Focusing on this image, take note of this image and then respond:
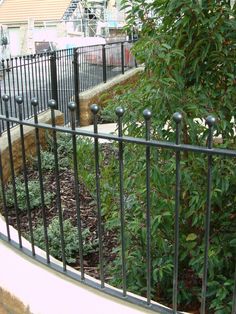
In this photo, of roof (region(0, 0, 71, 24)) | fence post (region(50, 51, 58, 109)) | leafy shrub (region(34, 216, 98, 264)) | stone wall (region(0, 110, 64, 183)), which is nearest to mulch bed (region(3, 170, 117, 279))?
leafy shrub (region(34, 216, 98, 264))

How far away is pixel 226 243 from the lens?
2.67m

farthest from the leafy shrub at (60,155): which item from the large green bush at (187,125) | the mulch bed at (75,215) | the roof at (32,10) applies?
the roof at (32,10)

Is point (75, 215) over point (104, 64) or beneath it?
beneath

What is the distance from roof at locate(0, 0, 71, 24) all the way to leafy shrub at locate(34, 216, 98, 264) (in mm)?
34410

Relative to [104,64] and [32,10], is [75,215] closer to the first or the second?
[104,64]

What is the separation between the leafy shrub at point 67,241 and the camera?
375cm

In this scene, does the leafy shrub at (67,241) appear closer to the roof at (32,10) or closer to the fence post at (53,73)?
the fence post at (53,73)

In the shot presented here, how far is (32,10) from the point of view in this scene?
3850 centimetres

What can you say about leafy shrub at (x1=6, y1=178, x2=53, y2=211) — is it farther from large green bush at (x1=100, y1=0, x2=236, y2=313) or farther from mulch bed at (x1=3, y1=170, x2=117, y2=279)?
large green bush at (x1=100, y1=0, x2=236, y2=313)

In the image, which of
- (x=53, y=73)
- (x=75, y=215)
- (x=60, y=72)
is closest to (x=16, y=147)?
(x=75, y=215)

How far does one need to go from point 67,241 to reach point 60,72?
4866mm

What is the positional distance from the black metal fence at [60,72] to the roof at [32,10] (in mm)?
27181

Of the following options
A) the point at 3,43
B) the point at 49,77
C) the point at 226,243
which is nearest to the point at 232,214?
the point at 226,243

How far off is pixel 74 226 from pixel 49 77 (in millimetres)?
4041
